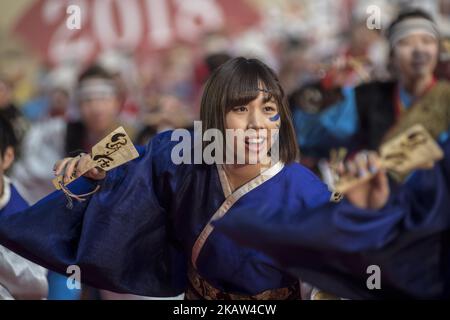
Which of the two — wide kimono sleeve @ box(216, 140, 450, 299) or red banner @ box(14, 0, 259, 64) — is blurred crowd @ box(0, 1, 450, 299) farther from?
wide kimono sleeve @ box(216, 140, 450, 299)

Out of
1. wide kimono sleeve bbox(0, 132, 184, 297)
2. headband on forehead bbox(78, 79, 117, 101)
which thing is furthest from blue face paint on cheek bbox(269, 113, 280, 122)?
headband on forehead bbox(78, 79, 117, 101)

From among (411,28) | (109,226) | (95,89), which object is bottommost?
(109,226)

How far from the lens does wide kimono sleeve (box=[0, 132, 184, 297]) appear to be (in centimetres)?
288

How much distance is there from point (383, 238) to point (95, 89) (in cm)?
335

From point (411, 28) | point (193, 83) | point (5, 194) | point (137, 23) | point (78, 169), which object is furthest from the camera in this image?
point (137, 23)

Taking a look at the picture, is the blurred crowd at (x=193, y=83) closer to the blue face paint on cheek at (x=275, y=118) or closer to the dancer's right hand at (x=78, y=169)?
the dancer's right hand at (x=78, y=169)

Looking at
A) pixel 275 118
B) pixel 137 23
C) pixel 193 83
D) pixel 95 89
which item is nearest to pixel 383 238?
pixel 275 118

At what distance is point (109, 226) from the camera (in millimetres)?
2867

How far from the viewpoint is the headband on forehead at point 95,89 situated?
5.45 meters

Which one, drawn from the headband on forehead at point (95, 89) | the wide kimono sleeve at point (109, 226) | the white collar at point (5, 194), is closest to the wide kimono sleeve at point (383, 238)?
the wide kimono sleeve at point (109, 226)

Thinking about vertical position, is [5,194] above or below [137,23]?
below

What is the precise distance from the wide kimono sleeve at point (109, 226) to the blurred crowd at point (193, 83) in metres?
0.76

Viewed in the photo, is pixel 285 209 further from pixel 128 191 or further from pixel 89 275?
pixel 89 275

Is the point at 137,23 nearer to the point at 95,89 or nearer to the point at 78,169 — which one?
the point at 95,89
